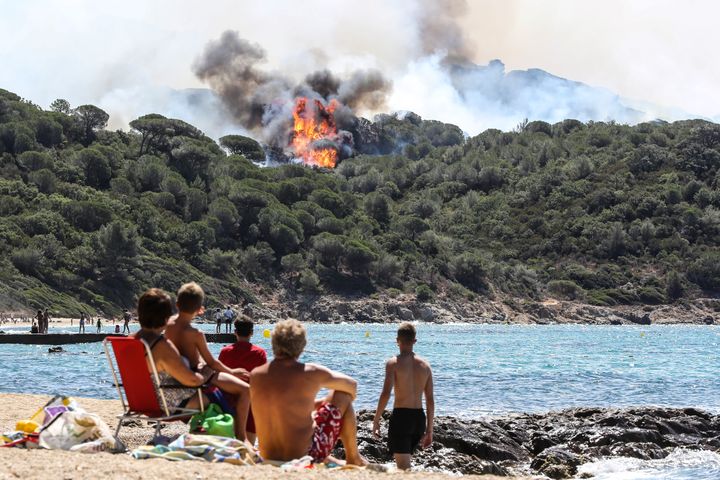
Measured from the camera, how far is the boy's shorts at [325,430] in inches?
299

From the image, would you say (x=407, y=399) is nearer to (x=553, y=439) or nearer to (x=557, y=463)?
(x=557, y=463)

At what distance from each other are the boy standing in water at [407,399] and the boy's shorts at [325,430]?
1301mm

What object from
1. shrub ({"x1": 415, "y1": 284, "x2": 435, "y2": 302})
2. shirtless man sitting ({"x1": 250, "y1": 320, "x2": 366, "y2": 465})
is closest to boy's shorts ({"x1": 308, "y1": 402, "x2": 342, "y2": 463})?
shirtless man sitting ({"x1": 250, "y1": 320, "x2": 366, "y2": 465})

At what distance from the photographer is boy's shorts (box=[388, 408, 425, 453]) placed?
9039 millimetres

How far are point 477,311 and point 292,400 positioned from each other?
362ft

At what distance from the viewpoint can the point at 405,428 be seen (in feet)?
29.7

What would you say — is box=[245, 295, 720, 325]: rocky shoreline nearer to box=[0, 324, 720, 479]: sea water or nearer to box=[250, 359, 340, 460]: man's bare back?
box=[0, 324, 720, 479]: sea water

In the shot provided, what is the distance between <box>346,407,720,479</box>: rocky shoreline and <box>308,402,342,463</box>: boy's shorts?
4975mm

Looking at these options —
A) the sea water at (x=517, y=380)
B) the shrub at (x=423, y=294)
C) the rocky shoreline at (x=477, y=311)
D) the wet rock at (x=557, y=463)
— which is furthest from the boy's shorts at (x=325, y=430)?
the shrub at (x=423, y=294)

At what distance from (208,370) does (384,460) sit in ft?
16.4

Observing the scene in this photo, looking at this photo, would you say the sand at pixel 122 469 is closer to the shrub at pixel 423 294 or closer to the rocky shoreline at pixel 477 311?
the rocky shoreline at pixel 477 311

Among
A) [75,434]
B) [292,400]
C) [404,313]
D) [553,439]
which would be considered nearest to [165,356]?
[75,434]

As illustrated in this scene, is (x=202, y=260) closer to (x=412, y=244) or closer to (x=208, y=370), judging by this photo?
(x=412, y=244)

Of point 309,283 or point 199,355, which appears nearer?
point 199,355
